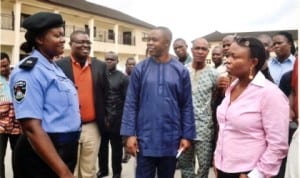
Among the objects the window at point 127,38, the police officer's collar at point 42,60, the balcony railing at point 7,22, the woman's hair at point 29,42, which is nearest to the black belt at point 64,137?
the police officer's collar at point 42,60

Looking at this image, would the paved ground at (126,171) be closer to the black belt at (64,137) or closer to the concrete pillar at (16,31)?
the black belt at (64,137)

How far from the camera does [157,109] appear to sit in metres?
3.46

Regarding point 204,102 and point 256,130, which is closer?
point 256,130

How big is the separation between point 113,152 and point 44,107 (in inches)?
144

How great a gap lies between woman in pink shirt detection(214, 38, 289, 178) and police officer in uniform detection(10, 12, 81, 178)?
1.00 meters

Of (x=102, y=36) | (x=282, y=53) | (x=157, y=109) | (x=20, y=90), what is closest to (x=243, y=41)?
(x=157, y=109)

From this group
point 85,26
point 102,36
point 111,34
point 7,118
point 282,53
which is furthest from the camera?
point 111,34

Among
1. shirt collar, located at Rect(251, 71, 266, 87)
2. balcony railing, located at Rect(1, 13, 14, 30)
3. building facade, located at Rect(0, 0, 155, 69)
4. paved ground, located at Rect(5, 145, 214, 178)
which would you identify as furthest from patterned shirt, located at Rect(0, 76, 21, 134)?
balcony railing, located at Rect(1, 13, 14, 30)

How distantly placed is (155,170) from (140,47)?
31478 millimetres

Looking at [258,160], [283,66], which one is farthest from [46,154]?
[283,66]

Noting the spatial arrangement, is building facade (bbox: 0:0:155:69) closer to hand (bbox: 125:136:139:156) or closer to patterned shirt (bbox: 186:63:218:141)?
patterned shirt (bbox: 186:63:218:141)

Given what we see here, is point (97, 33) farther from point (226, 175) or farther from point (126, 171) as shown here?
point (226, 175)

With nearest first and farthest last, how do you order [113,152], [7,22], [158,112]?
[158,112]
[113,152]
[7,22]

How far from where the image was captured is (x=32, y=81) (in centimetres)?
215
